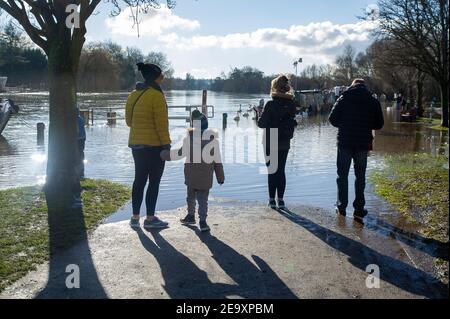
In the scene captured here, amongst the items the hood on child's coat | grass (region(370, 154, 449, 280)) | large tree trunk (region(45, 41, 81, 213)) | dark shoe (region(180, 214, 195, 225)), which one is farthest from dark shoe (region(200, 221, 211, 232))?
large tree trunk (region(45, 41, 81, 213))

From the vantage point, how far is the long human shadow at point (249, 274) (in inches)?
166

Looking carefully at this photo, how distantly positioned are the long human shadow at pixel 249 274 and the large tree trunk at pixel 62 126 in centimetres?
365

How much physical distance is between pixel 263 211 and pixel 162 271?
2786 mm

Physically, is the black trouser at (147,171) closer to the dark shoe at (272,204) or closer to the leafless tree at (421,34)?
the dark shoe at (272,204)

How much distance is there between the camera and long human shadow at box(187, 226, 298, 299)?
4213mm

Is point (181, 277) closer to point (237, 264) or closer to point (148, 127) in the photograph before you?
point (237, 264)

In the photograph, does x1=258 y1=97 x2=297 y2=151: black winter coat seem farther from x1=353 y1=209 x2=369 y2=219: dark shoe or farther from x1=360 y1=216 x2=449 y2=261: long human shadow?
A: x1=360 y1=216 x2=449 y2=261: long human shadow

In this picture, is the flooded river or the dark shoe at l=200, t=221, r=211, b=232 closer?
the dark shoe at l=200, t=221, r=211, b=232

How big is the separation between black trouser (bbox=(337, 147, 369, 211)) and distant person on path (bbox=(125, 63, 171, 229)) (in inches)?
99.4

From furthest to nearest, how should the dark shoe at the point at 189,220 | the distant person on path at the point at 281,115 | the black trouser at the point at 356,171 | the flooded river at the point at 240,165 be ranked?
the flooded river at the point at 240,165 < the distant person on path at the point at 281,115 < the black trouser at the point at 356,171 < the dark shoe at the point at 189,220

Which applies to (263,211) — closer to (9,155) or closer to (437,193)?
(437,193)

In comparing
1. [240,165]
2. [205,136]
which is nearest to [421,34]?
[240,165]

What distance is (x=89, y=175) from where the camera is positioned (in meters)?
11.7

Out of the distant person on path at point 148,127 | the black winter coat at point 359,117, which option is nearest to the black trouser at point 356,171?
the black winter coat at point 359,117
